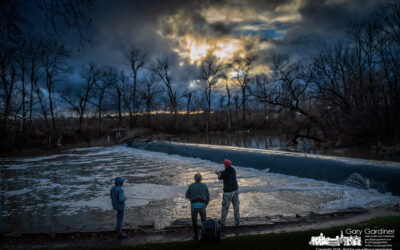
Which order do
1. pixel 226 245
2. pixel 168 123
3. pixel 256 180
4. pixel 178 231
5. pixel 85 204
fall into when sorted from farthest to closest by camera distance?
1. pixel 168 123
2. pixel 256 180
3. pixel 85 204
4. pixel 178 231
5. pixel 226 245

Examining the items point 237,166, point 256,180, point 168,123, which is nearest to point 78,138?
point 168,123

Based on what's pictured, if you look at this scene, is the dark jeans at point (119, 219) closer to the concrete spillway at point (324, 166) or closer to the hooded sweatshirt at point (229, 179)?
the hooded sweatshirt at point (229, 179)

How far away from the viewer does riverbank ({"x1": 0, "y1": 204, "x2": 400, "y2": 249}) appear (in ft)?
16.3

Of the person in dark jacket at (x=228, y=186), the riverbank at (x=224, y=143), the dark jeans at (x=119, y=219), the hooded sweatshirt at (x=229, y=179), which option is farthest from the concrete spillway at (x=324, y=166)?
the dark jeans at (x=119, y=219)

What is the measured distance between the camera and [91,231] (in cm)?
632

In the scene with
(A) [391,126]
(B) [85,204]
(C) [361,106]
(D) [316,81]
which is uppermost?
(D) [316,81]

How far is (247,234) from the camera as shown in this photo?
5773 millimetres

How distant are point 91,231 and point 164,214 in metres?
2.20

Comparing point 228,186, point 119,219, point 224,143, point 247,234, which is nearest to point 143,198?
point 119,219

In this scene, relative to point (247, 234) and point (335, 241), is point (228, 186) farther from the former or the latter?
point (335, 241)

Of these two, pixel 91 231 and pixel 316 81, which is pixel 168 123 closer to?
pixel 316 81

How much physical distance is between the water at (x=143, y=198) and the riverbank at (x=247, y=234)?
17.6 inches

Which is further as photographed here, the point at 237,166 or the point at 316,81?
the point at 316,81

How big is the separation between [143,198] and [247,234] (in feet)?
16.7
